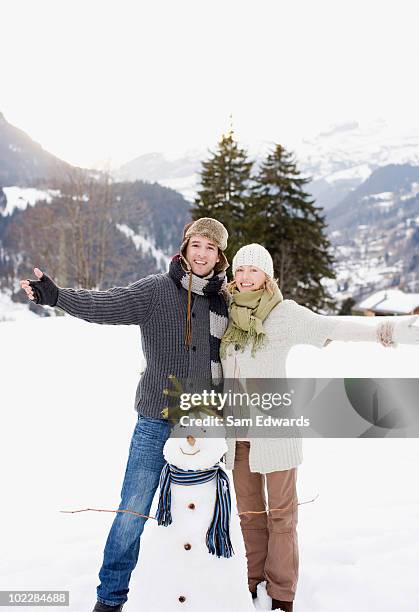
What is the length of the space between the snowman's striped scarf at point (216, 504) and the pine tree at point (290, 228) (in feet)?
69.3

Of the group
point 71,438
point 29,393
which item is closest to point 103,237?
point 29,393

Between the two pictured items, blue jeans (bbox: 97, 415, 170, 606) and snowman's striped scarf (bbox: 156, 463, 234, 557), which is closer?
snowman's striped scarf (bbox: 156, 463, 234, 557)

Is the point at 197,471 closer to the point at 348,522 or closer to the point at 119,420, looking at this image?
the point at 348,522

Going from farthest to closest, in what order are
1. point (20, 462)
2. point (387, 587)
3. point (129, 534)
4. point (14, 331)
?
point (14, 331)
point (20, 462)
point (387, 587)
point (129, 534)

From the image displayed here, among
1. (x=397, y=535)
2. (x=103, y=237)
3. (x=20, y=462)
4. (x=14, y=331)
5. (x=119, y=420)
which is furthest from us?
(x=103, y=237)

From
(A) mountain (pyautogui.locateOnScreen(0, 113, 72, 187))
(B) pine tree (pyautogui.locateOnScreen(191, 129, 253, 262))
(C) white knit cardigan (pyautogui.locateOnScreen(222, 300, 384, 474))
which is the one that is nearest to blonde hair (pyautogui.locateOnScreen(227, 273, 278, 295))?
(C) white knit cardigan (pyautogui.locateOnScreen(222, 300, 384, 474))

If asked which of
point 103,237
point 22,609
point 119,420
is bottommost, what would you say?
point 22,609

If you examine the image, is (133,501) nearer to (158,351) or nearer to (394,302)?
(158,351)

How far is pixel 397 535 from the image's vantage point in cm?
370

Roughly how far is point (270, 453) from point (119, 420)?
406cm

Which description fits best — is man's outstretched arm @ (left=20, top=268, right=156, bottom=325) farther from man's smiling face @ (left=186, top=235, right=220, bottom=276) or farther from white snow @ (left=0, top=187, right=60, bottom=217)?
white snow @ (left=0, top=187, right=60, bottom=217)

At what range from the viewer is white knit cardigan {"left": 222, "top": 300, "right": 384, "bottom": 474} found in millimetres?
2625

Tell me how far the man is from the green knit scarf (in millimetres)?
103

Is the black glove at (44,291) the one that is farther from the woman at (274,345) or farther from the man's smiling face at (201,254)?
the woman at (274,345)
